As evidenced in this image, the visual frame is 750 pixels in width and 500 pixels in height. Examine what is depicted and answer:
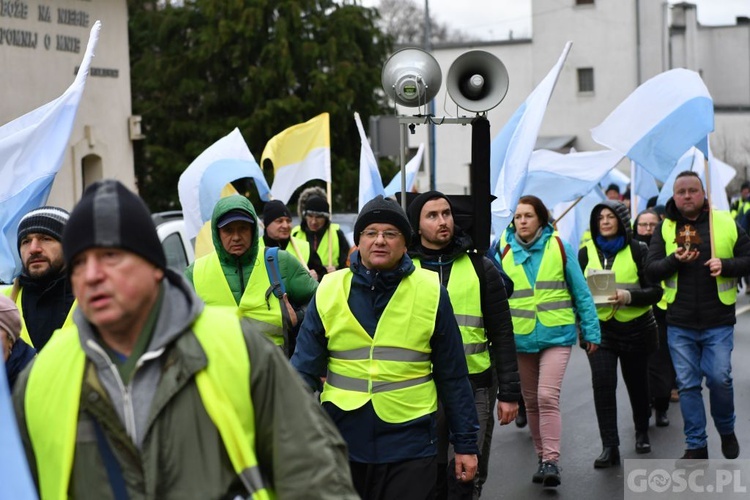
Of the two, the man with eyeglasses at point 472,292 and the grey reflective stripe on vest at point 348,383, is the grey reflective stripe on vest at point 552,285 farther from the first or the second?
the grey reflective stripe on vest at point 348,383

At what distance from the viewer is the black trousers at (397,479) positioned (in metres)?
5.24

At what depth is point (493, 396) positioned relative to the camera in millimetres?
6891

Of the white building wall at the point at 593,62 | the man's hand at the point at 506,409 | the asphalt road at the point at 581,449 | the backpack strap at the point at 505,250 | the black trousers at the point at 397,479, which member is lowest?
the asphalt road at the point at 581,449

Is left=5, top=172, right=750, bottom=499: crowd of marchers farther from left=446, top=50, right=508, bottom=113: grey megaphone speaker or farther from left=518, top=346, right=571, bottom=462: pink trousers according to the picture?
left=446, top=50, right=508, bottom=113: grey megaphone speaker

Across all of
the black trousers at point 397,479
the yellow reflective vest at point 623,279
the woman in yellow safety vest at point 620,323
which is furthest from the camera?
the yellow reflective vest at point 623,279

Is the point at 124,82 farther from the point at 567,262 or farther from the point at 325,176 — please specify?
the point at 567,262

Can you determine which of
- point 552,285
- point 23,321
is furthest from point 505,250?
point 23,321

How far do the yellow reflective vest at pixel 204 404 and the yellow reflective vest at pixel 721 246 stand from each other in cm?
614

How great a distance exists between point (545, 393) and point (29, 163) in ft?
12.2

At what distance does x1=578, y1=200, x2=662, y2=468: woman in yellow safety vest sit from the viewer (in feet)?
29.8

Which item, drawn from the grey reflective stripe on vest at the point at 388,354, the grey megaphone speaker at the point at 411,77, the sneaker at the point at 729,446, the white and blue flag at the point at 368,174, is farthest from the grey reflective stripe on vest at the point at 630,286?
the grey reflective stripe on vest at the point at 388,354

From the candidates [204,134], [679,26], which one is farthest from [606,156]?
[679,26]

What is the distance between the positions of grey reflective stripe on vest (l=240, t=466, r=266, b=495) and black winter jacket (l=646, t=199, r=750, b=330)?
6048 mm

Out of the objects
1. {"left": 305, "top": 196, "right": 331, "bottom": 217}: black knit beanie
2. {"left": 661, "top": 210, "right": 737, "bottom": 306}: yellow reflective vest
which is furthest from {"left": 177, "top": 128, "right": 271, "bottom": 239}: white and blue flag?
{"left": 661, "top": 210, "right": 737, "bottom": 306}: yellow reflective vest
